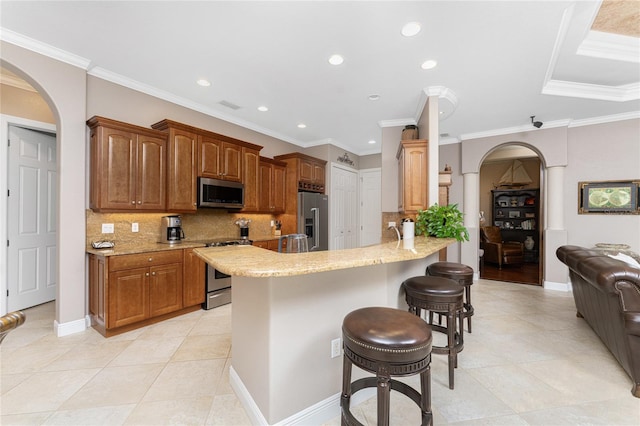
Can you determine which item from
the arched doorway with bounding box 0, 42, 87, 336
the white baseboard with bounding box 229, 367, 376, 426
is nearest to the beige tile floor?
the white baseboard with bounding box 229, 367, 376, 426

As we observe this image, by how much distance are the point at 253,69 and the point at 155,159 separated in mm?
1593

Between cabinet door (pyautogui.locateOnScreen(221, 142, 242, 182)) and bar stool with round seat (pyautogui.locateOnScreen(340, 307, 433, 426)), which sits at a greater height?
cabinet door (pyautogui.locateOnScreen(221, 142, 242, 182))

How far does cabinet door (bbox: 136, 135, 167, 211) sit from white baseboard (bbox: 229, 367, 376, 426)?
2.39 metres

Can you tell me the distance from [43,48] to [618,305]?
536 centimetres

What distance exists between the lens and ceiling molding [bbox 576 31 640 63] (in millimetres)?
2716

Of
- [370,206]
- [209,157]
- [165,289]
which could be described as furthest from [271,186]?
[370,206]

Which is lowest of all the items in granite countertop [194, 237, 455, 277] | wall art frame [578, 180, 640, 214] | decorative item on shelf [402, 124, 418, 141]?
granite countertop [194, 237, 455, 277]

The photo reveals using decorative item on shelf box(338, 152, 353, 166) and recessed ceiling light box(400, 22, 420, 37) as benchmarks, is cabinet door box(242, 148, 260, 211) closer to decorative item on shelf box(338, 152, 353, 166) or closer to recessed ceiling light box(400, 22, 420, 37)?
decorative item on shelf box(338, 152, 353, 166)

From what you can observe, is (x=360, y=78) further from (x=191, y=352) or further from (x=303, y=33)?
(x=191, y=352)

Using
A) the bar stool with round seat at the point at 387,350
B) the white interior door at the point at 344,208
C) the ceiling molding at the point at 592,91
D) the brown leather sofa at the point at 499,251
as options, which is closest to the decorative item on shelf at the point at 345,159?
the white interior door at the point at 344,208

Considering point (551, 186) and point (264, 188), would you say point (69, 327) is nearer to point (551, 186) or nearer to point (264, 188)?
point (264, 188)

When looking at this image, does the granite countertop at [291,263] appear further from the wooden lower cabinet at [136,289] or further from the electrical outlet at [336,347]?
the wooden lower cabinet at [136,289]

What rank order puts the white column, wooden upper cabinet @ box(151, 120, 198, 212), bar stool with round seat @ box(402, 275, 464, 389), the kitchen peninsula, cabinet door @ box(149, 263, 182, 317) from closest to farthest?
1. the kitchen peninsula
2. bar stool with round seat @ box(402, 275, 464, 389)
3. cabinet door @ box(149, 263, 182, 317)
4. wooden upper cabinet @ box(151, 120, 198, 212)
5. the white column

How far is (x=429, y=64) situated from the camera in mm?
2830
